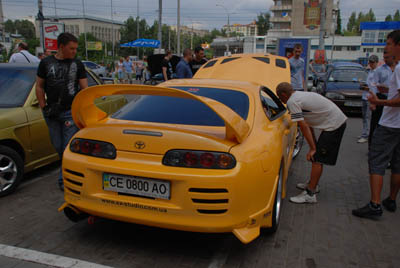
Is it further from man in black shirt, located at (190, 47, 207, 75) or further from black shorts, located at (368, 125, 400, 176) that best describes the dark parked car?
black shorts, located at (368, 125, 400, 176)

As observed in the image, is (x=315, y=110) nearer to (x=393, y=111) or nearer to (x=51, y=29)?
(x=393, y=111)

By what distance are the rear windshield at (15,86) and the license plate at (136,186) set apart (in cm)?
258

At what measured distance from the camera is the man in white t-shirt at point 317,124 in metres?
3.99

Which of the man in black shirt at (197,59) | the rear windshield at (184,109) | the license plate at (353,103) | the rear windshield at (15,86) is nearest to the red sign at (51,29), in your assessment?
the man in black shirt at (197,59)

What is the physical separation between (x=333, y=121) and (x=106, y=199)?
9.01ft

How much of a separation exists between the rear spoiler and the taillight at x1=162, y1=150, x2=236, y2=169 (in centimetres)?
21

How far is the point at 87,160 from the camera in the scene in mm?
2816

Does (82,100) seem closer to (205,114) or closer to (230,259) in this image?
(205,114)

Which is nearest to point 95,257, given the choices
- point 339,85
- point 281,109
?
point 281,109

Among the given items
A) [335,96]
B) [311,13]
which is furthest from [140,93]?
[311,13]

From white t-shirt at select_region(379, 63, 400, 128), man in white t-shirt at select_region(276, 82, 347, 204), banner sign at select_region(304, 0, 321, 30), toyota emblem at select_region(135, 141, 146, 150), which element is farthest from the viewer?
banner sign at select_region(304, 0, 321, 30)

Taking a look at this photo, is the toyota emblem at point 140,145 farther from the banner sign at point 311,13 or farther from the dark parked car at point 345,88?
the banner sign at point 311,13

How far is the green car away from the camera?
13.9 feet

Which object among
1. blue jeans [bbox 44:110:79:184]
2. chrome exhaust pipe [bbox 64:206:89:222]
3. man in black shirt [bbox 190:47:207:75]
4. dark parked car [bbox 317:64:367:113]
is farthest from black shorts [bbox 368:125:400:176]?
dark parked car [bbox 317:64:367:113]
